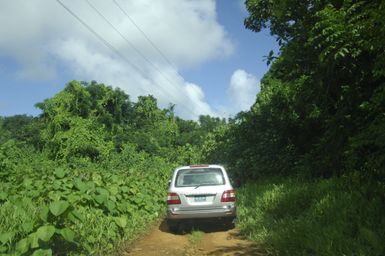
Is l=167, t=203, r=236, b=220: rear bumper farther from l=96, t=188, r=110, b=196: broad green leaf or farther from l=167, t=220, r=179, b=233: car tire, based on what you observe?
l=96, t=188, r=110, b=196: broad green leaf

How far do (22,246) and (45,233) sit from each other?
298mm

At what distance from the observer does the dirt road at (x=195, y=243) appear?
8664 millimetres

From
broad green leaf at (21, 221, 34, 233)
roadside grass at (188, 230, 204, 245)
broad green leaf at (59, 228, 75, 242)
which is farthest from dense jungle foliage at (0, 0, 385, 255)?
roadside grass at (188, 230, 204, 245)

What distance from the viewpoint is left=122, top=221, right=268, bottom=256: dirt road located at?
866cm

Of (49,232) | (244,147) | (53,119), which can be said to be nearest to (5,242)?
(49,232)

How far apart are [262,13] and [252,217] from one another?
313 inches

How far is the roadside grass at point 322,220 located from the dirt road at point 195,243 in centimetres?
34

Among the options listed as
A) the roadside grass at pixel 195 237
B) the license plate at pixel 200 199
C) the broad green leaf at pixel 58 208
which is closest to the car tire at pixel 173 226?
the roadside grass at pixel 195 237

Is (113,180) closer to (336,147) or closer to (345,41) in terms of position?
(336,147)

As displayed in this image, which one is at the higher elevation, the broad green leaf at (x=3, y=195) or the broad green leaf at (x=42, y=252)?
the broad green leaf at (x=3, y=195)

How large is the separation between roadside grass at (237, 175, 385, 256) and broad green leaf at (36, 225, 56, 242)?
A: 3.93m

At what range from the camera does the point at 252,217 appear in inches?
443

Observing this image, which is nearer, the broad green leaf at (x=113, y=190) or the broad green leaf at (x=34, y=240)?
the broad green leaf at (x=34, y=240)

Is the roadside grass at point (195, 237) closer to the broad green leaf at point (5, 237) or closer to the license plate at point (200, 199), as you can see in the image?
the license plate at point (200, 199)
